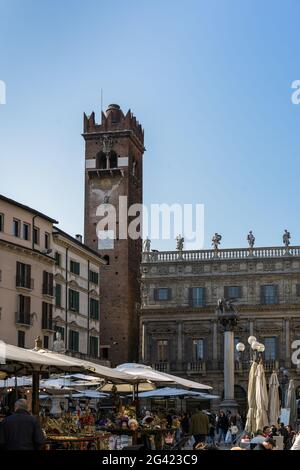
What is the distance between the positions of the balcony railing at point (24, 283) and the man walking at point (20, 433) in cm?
3677

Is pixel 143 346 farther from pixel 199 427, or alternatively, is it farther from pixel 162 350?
pixel 199 427

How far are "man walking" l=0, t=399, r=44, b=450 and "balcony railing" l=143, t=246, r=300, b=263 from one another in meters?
56.6

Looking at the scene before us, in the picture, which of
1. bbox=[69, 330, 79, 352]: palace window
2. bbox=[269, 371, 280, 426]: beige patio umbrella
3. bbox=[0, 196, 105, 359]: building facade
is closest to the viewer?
bbox=[269, 371, 280, 426]: beige patio umbrella

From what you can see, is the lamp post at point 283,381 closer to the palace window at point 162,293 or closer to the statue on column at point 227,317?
the statue on column at point 227,317

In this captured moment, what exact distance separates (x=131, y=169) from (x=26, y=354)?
61.8 metres

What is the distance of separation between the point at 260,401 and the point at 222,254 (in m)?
40.0

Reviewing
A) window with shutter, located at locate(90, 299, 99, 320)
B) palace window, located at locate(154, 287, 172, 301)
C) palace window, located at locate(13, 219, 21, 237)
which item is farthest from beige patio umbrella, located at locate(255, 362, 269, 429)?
palace window, located at locate(154, 287, 172, 301)

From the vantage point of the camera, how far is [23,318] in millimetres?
47906

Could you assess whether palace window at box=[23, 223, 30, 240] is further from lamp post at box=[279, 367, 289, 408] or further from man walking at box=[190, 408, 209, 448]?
man walking at box=[190, 408, 209, 448]

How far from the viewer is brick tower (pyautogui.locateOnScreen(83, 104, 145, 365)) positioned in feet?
234

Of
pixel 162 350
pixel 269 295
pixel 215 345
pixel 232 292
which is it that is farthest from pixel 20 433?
pixel 162 350

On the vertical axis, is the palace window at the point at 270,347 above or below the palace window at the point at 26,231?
below

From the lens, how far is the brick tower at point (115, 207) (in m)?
71.4

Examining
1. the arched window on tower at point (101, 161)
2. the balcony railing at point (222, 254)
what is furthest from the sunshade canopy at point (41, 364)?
the arched window on tower at point (101, 161)
